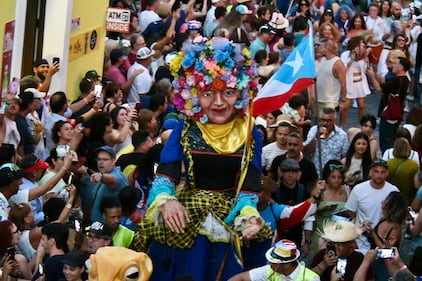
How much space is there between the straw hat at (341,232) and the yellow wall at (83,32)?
7735 mm

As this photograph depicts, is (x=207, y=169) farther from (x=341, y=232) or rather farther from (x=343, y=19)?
(x=343, y=19)

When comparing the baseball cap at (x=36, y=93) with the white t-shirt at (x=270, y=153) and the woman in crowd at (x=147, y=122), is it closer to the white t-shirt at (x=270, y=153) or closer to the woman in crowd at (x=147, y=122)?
the woman in crowd at (x=147, y=122)

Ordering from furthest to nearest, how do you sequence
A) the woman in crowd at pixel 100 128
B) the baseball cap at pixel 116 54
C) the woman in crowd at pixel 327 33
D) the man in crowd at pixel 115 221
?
1. the woman in crowd at pixel 327 33
2. the baseball cap at pixel 116 54
3. the woman in crowd at pixel 100 128
4. the man in crowd at pixel 115 221

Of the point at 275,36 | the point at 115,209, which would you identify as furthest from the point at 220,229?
the point at 275,36

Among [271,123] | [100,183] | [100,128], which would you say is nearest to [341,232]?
[100,183]

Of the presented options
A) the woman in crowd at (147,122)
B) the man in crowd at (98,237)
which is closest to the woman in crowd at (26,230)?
the man in crowd at (98,237)

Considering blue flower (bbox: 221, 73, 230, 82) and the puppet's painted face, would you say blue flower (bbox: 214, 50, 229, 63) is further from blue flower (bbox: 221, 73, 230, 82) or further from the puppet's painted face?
the puppet's painted face

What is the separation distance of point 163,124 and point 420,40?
7.33m

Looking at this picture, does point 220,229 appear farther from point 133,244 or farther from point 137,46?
point 137,46

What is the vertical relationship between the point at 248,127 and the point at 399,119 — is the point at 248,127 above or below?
above

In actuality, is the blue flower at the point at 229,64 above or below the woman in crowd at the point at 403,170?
above

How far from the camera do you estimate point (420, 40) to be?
2066 centimetres

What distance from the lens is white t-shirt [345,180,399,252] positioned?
12.5 meters

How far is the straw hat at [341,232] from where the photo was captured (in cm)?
1057
